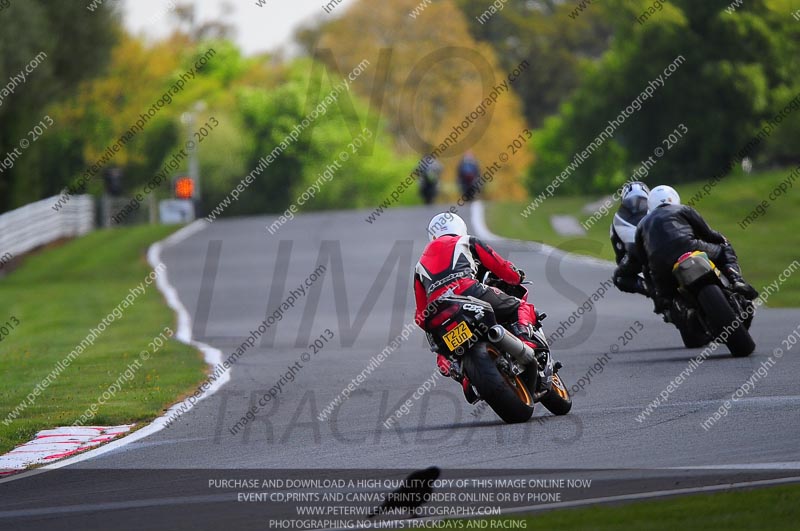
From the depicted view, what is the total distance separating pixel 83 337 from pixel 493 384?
40.2 feet

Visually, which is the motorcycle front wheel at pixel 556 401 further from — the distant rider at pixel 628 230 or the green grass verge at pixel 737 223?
the green grass verge at pixel 737 223

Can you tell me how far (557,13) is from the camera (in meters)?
86.1

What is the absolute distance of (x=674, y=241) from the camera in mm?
13484

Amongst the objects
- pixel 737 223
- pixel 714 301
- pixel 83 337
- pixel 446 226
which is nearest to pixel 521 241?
pixel 737 223

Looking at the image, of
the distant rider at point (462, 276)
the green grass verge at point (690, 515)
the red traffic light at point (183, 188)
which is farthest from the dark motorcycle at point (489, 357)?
the red traffic light at point (183, 188)

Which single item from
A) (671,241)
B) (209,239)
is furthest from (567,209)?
(671,241)

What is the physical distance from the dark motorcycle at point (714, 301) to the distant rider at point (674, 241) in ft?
0.37

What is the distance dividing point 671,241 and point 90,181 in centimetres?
5974

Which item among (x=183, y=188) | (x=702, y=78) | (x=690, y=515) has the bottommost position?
(x=702, y=78)

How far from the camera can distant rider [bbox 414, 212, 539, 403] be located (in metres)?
10.7

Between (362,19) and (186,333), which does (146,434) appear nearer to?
(186,333)

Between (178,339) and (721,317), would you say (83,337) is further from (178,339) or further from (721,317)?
(721,317)

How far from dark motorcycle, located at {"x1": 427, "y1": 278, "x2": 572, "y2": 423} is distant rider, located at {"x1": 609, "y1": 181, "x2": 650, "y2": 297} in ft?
14.9

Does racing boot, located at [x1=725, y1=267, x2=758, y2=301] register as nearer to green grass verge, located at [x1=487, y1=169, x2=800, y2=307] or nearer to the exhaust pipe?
the exhaust pipe
